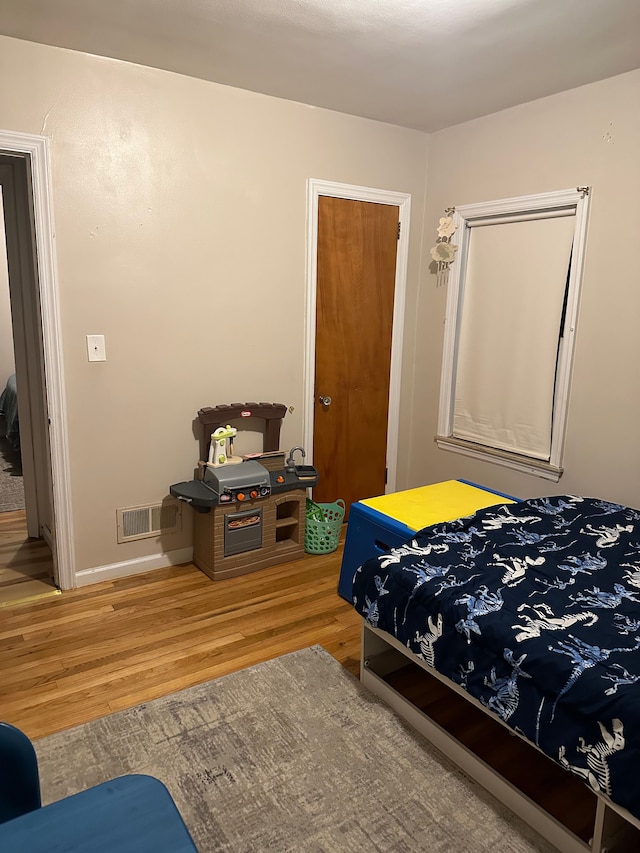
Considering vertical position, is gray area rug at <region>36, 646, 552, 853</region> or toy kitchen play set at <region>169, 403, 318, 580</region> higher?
toy kitchen play set at <region>169, 403, 318, 580</region>

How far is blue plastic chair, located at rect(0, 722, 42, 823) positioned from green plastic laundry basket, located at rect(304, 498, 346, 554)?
2.50 m

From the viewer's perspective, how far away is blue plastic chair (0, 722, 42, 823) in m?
1.14

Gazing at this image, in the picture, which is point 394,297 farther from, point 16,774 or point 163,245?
point 16,774

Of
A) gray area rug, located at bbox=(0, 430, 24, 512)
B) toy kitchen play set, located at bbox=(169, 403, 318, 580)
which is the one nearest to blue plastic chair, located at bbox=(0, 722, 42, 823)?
toy kitchen play set, located at bbox=(169, 403, 318, 580)

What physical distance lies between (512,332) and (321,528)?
5.25 ft

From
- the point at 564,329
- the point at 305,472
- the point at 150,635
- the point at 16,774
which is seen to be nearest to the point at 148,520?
the point at 150,635

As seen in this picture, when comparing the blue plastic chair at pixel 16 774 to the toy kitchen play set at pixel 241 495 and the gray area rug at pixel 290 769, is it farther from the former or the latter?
the toy kitchen play set at pixel 241 495

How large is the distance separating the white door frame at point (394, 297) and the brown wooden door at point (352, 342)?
0.12 ft

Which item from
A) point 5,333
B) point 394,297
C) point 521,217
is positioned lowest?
point 5,333

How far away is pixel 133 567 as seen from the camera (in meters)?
3.33

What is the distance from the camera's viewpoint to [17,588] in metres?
3.16

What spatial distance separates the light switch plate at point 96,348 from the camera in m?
3.00

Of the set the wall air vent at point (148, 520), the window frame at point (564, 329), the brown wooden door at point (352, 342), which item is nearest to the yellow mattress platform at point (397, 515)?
the window frame at point (564, 329)

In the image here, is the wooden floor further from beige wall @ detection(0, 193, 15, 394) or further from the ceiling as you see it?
beige wall @ detection(0, 193, 15, 394)
